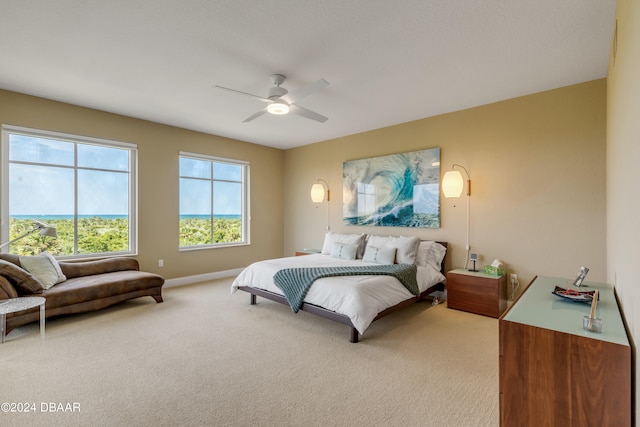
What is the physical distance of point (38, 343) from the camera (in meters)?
2.92

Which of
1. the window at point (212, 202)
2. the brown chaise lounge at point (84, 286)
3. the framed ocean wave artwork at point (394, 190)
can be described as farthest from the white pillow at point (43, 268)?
the framed ocean wave artwork at point (394, 190)

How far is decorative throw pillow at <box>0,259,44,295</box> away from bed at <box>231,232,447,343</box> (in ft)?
7.16

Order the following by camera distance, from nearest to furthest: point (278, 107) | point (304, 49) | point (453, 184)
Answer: point (304, 49) < point (278, 107) < point (453, 184)

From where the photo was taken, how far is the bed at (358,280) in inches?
121

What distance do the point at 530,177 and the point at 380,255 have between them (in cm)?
219

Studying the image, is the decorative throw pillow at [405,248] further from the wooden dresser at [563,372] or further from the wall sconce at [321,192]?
the wooden dresser at [563,372]

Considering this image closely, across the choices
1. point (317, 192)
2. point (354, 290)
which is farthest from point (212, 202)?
point (354, 290)

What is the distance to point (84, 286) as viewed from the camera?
11.9 ft

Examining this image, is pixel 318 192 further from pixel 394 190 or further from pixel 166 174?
pixel 166 174

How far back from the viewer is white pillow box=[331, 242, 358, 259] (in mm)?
4816

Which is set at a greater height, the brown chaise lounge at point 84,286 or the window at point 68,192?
the window at point 68,192

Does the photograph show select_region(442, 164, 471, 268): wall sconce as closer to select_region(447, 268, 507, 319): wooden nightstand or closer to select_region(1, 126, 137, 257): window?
select_region(447, 268, 507, 319): wooden nightstand

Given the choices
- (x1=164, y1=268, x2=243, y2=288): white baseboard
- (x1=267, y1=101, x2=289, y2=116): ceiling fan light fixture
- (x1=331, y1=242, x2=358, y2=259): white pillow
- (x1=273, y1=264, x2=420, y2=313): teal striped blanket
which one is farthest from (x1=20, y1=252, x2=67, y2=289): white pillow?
(x1=331, y1=242, x2=358, y2=259): white pillow

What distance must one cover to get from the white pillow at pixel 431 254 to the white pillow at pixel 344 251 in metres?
1.00
